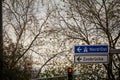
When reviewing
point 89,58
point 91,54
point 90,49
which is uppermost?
point 90,49

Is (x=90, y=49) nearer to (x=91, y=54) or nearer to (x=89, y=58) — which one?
(x=91, y=54)

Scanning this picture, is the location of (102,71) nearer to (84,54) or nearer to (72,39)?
(72,39)

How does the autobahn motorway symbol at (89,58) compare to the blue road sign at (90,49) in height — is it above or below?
below

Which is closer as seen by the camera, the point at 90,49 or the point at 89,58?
the point at 89,58

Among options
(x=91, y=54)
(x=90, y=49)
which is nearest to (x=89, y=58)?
(x=91, y=54)

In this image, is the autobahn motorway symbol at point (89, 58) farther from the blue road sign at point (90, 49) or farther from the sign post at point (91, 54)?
the blue road sign at point (90, 49)

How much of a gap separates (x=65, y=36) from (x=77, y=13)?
5.07 ft

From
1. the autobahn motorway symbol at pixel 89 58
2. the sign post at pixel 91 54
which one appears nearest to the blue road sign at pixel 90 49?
the sign post at pixel 91 54

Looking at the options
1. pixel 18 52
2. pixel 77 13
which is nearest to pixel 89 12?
pixel 77 13

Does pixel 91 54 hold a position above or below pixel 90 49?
below

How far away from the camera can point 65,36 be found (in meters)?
20.5

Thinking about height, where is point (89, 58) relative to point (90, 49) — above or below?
below

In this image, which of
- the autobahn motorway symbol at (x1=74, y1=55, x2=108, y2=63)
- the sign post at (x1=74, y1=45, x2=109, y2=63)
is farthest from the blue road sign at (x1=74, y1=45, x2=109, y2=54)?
the autobahn motorway symbol at (x1=74, y1=55, x2=108, y2=63)

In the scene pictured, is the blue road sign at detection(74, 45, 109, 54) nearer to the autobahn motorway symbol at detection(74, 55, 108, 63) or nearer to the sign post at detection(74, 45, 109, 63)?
the sign post at detection(74, 45, 109, 63)
